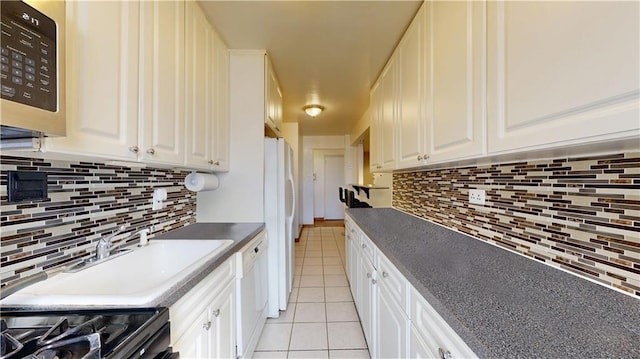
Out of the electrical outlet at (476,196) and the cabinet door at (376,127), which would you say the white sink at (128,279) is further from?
the cabinet door at (376,127)

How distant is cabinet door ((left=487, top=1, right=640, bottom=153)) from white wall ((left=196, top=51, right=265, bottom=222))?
1.80 meters

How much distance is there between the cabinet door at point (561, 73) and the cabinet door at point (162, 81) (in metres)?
1.49

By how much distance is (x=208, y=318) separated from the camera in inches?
47.1

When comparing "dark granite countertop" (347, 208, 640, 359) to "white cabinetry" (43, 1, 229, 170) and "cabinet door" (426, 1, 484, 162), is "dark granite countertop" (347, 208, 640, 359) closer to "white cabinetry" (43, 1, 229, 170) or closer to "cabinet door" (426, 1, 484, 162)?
"cabinet door" (426, 1, 484, 162)

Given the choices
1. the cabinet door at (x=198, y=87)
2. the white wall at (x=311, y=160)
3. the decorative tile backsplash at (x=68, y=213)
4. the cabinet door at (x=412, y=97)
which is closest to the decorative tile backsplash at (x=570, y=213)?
the cabinet door at (x=412, y=97)

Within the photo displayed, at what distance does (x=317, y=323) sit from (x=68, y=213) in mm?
1945

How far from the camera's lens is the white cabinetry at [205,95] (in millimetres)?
1642

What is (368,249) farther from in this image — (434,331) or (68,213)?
(68,213)

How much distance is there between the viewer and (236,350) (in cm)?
156

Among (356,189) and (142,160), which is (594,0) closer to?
(142,160)

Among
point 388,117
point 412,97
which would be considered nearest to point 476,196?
point 412,97

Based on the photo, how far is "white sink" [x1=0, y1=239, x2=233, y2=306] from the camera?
842 millimetres

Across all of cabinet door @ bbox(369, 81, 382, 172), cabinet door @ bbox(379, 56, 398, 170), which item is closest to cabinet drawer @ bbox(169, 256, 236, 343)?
cabinet door @ bbox(379, 56, 398, 170)

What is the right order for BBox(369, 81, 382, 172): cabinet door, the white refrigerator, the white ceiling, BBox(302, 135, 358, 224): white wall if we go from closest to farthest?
the white ceiling
the white refrigerator
BBox(369, 81, 382, 172): cabinet door
BBox(302, 135, 358, 224): white wall
